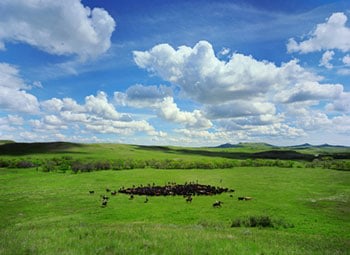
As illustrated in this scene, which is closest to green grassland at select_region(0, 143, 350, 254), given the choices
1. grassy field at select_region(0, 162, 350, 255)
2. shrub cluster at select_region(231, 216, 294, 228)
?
grassy field at select_region(0, 162, 350, 255)

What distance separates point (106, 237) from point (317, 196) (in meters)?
35.6

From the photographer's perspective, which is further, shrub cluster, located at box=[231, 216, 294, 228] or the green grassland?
shrub cluster, located at box=[231, 216, 294, 228]

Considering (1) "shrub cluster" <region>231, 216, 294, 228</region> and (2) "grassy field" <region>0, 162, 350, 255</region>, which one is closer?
(2) "grassy field" <region>0, 162, 350, 255</region>

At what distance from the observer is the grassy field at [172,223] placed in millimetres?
13516

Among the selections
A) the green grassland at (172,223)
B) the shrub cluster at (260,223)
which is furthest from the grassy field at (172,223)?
the shrub cluster at (260,223)

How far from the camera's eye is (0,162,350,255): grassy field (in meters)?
13.5

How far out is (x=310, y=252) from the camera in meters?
14.1

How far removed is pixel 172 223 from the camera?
1040 inches

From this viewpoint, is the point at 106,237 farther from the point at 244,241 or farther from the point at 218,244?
the point at 244,241

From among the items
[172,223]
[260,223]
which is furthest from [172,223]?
[260,223]

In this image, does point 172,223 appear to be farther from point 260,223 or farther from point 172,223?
point 260,223

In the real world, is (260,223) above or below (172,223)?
above

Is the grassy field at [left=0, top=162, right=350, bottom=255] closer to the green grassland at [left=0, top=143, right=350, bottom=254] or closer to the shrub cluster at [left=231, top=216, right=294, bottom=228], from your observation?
the green grassland at [left=0, top=143, right=350, bottom=254]

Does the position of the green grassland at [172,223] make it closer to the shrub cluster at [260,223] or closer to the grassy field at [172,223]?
the grassy field at [172,223]
